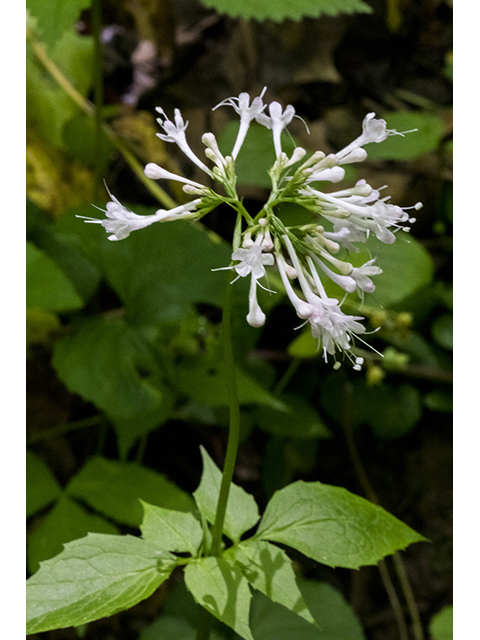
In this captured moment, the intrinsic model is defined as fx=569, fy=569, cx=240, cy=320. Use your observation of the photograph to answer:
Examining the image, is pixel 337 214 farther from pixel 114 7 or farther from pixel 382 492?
pixel 114 7

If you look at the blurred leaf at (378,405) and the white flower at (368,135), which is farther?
the blurred leaf at (378,405)

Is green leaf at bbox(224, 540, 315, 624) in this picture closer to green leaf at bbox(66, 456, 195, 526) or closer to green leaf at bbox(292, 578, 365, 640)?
green leaf at bbox(66, 456, 195, 526)

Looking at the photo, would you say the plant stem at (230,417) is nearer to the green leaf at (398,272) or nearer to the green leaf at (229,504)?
the green leaf at (229,504)

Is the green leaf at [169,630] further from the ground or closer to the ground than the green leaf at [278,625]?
closer to the ground

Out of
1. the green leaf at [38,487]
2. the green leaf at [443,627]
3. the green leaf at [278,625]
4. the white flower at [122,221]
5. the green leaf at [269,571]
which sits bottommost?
the green leaf at [443,627]

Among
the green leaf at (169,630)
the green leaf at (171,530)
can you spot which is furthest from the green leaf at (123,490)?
the green leaf at (171,530)

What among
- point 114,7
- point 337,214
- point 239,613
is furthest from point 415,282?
point 114,7

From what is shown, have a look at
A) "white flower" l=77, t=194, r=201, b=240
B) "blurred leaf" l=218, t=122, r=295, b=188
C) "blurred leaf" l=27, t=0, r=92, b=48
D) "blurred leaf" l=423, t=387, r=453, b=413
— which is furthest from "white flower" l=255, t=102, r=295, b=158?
"blurred leaf" l=423, t=387, r=453, b=413

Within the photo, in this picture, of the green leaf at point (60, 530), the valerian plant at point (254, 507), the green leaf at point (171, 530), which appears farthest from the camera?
the green leaf at point (60, 530)
